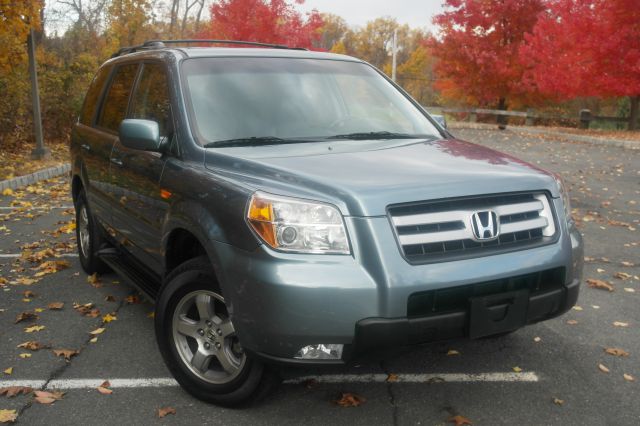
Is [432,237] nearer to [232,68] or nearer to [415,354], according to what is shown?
[415,354]

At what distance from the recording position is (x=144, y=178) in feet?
13.3

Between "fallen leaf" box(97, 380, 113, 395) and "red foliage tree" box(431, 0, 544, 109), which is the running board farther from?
"red foliage tree" box(431, 0, 544, 109)

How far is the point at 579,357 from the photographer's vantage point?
4105 millimetres

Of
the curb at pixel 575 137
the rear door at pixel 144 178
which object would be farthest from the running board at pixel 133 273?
the curb at pixel 575 137

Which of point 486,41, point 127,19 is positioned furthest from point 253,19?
point 486,41

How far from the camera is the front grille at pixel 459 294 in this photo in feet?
9.41

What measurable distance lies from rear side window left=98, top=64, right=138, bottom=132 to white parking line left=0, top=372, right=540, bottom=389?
1.93 meters

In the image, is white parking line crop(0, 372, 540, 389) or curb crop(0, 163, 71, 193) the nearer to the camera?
white parking line crop(0, 372, 540, 389)

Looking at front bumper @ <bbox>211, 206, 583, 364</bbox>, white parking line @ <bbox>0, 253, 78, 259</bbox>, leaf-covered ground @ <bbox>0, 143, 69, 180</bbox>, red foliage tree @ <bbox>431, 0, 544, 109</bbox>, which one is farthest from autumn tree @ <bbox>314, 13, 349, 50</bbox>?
front bumper @ <bbox>211, 206, 583, 364</bbox>

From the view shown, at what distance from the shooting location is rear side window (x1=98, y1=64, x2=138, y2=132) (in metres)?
4.79

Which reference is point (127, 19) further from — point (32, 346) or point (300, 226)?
point (300, 226)

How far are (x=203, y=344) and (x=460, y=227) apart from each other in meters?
1.49

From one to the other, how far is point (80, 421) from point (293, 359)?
122cm

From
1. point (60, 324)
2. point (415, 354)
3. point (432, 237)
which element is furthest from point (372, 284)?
point (60, 324)
